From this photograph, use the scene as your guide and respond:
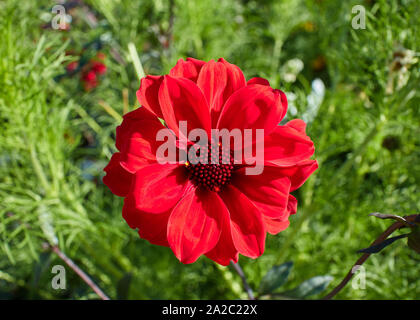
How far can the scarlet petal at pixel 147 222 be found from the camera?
1.20 feet

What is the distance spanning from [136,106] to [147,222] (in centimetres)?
39

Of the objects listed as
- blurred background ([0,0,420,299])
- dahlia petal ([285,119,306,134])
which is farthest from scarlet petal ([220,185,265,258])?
blurred background ([0,0,420,299])

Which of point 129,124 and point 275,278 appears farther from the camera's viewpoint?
point 275,278

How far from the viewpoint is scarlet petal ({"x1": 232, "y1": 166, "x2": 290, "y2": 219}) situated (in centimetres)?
39

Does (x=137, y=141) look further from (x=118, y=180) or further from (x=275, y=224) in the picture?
(x=275, y=224)

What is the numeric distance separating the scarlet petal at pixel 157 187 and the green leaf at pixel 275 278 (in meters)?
0.24

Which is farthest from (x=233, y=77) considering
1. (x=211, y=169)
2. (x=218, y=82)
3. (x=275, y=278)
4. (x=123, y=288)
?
(x=123, y=288)

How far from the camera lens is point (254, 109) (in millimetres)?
400
